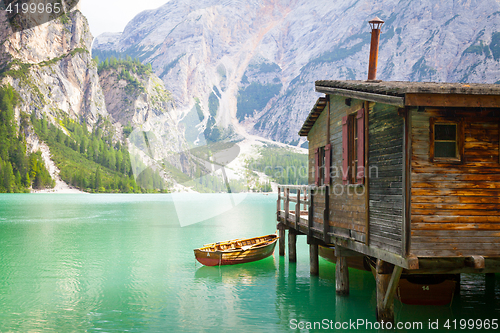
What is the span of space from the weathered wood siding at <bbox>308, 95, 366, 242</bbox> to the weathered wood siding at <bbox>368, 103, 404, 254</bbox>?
79 cm

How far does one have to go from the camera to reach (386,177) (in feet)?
40.1

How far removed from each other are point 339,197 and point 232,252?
9824 mm

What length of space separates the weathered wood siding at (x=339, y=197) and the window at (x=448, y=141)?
3.10m

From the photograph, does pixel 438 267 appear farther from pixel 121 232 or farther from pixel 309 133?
pixel 121 232

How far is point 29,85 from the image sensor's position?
19875 centimetres

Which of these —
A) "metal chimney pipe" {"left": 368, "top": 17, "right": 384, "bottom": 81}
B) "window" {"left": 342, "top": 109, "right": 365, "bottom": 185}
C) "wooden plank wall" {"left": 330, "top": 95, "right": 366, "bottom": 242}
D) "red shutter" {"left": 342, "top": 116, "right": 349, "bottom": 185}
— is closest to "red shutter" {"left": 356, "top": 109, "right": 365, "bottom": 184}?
"window" {"left": 342, "top": 109, "right": 365, "bottom": 185}

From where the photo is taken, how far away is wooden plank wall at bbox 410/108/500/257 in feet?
36.2

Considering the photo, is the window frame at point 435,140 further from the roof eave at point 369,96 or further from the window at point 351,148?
the window at point 351,148

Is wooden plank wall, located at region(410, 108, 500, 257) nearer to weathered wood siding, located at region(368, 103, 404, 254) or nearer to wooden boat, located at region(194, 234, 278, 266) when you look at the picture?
weathered wood siding, located at region(368, 103, 404, 254)

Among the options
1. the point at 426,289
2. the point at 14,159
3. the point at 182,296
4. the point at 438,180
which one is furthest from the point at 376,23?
the point at 14,159

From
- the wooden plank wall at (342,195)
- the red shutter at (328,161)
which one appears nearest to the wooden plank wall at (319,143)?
the red shutter at (328,161)

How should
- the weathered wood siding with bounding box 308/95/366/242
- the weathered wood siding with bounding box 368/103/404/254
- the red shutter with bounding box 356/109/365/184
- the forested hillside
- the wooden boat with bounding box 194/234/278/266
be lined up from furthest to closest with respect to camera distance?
the forested hillside → the wooden boat with bounding box 194/234/278/266 → the weathered wood siding with bounding box 308/95/366/242 → the red shutter with bounding box 356/109/365/184 → the weathered wood siding with bounding box 368/103/404/254

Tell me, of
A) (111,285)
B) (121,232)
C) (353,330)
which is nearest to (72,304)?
(111,285)

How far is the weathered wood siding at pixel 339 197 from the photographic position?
558 inches
